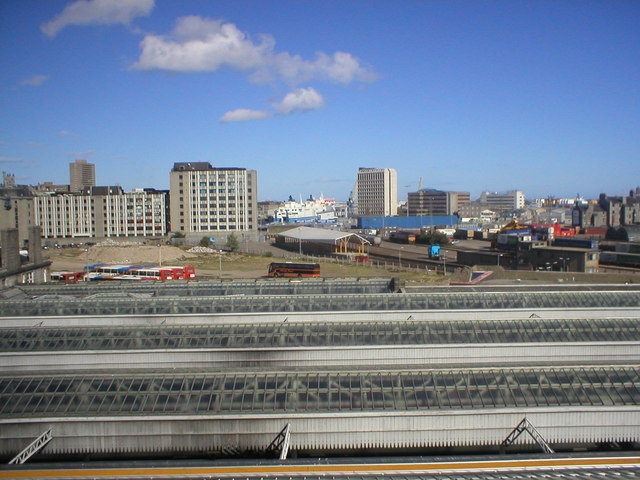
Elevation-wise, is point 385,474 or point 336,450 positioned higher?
point 385,474

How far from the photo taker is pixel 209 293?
17656 millimetres

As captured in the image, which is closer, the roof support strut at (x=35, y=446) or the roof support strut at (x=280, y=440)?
the roof support strut at (x=35, y=446)

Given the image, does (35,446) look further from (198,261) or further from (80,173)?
(80,173)

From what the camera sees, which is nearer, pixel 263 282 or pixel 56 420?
pixel 56 420

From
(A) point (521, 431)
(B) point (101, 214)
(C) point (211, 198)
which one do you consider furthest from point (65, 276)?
(B) point (101, 214)

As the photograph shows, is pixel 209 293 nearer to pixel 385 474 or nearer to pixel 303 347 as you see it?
pixel 303 347

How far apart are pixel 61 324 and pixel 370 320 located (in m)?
7.27

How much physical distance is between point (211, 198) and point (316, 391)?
49.5 m

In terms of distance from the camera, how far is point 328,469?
21.8 feet

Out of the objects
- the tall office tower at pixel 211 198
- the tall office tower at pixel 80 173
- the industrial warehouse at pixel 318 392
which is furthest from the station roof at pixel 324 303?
the tall office tower at pixel 80 173

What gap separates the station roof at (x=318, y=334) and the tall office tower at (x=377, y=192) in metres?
99.2

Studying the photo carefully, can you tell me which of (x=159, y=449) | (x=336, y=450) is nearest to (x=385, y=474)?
(x=336, y=450)

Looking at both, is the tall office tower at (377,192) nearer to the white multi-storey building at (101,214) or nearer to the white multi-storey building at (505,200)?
the white multi-storey building at (505,200)

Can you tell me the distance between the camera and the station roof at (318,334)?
11523mm
